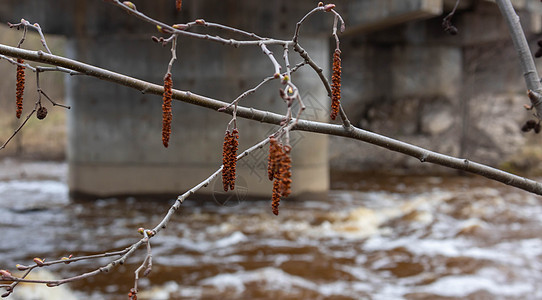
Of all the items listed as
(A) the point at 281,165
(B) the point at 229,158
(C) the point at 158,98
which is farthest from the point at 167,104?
(C) the point at 158,98

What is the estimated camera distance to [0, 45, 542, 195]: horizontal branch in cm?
166

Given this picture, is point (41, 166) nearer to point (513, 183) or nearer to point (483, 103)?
point (483, 103)

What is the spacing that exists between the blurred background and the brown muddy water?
0.05 metres

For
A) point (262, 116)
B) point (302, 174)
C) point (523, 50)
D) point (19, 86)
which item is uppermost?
point (523, 50)

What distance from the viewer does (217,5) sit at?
45.5ft

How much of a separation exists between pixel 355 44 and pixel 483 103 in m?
6.10

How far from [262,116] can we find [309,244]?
8849 millimetres

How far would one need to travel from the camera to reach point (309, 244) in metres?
10.5

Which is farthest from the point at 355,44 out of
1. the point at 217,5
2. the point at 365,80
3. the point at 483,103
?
the point at 217,5

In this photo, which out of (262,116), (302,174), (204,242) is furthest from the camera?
(302,174)

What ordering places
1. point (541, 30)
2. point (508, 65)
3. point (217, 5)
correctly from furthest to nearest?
point (508, 65)
point (541, 30)
point (217, 5)

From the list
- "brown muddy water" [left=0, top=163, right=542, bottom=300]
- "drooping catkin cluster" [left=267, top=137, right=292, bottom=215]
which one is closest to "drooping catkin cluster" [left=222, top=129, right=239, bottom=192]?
"drooping catkin cluster" [left=267, top=137, right=292, bottom=215]

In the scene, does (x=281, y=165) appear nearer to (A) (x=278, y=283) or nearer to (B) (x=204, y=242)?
(A) (x=278, y=283)

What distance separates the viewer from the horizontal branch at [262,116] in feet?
5.46
